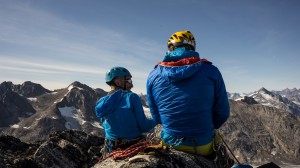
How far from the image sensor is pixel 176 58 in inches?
292

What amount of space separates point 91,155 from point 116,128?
9695 mm

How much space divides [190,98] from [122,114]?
3.42 meters

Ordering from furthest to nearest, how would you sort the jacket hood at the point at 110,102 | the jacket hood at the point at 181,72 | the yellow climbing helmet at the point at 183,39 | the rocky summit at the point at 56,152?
the rocky summit at the point at 56,152
the jacket hood at the point at 110,102
the yellow climbing helmet at the point at 183,39
the jacket hood at the point at 181,72

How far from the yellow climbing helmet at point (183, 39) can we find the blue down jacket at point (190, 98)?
Answer: 0.45 metres

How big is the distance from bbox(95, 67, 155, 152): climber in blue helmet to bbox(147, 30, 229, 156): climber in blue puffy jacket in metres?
2.46

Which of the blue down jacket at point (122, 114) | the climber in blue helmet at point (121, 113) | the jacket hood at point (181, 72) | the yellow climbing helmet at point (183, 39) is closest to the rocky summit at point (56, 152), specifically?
the climber in blue helmet at point (121, 113)

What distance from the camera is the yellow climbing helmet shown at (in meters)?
7.92

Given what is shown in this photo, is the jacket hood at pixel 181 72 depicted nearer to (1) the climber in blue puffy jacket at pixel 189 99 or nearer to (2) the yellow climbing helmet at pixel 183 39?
(1) the climber in blue puffy jacket at pixel 189 99

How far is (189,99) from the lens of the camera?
277 inches

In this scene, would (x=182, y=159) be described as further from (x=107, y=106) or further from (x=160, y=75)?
(x=107, y=106)

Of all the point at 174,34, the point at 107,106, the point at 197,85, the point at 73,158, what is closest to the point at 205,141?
the point at 197,85

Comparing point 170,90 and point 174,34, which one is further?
point 174,34

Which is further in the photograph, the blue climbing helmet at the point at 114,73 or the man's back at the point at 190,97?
the blue climbing helmet at the point at 114,73

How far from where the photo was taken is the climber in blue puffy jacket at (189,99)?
704 centimetres
